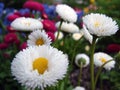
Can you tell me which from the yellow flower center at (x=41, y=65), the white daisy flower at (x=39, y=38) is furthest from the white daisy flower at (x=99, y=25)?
the yellow flower center at (x=41, y=65)

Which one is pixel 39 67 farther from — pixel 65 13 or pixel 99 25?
pixel 65 13

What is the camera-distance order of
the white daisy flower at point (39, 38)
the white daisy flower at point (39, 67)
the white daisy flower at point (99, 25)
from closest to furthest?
the white daisy flower at point (39, 67) < the white daisy flower at point (99, 25) < the white daisy flower at point (39, 38)

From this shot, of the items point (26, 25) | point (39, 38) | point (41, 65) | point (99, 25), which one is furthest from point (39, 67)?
point (26, 25)

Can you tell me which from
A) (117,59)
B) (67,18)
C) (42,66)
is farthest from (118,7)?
(42,66)

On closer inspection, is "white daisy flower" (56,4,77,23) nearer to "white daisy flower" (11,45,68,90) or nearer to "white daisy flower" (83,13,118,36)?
"white daisy flower" (83,13,118,36)

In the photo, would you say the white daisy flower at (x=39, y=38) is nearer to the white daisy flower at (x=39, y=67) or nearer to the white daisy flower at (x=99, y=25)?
the white daisy flower at (x=99, y=25)

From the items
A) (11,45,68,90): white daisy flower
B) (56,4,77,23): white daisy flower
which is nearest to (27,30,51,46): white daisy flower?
(11,45,68,90): white daisy flower
